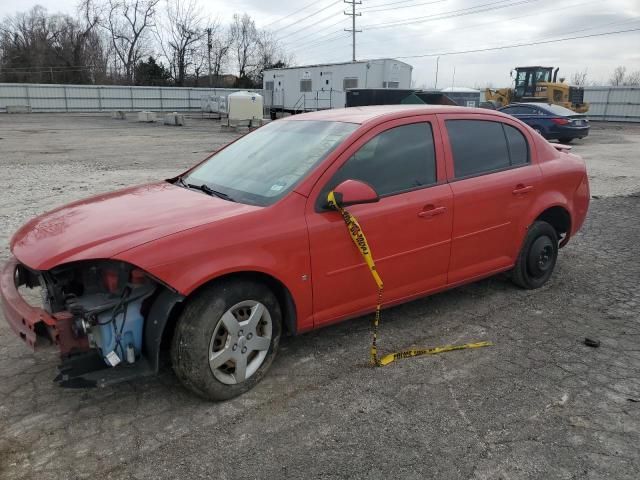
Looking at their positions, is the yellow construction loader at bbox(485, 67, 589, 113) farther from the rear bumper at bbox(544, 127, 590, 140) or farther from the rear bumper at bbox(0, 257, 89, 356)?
the rear bumper at bbox(0, 257, 89, 356)

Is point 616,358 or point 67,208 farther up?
point 67,208

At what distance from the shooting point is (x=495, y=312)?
4.43 m

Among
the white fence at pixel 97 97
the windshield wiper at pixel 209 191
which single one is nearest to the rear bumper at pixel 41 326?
the windshield wiper at pixel 209 191

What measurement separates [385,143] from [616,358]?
7.31ft

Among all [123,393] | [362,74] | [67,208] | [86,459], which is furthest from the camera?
[362,74]

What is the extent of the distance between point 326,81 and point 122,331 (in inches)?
1185

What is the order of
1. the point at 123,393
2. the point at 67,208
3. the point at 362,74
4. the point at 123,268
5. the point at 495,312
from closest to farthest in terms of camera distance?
the point at 123,268, the point at 123,393, the point at 67,208, the point at 495,312, the point at 362,74

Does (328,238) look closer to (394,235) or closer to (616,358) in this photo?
(394,235)

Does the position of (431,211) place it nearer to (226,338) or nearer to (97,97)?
(226,338)

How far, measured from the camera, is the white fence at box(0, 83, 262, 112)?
38.4 metres

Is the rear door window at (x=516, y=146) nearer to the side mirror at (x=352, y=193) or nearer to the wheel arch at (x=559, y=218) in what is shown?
the wheel arch at (x=559, y=218)

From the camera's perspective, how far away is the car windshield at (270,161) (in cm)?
340

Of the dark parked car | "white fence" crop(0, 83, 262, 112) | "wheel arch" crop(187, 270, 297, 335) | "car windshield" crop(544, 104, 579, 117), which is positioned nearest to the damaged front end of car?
"wheel arch" crop(187, 270, 297, 335)

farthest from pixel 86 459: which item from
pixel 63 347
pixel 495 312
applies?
pixel 495 312
